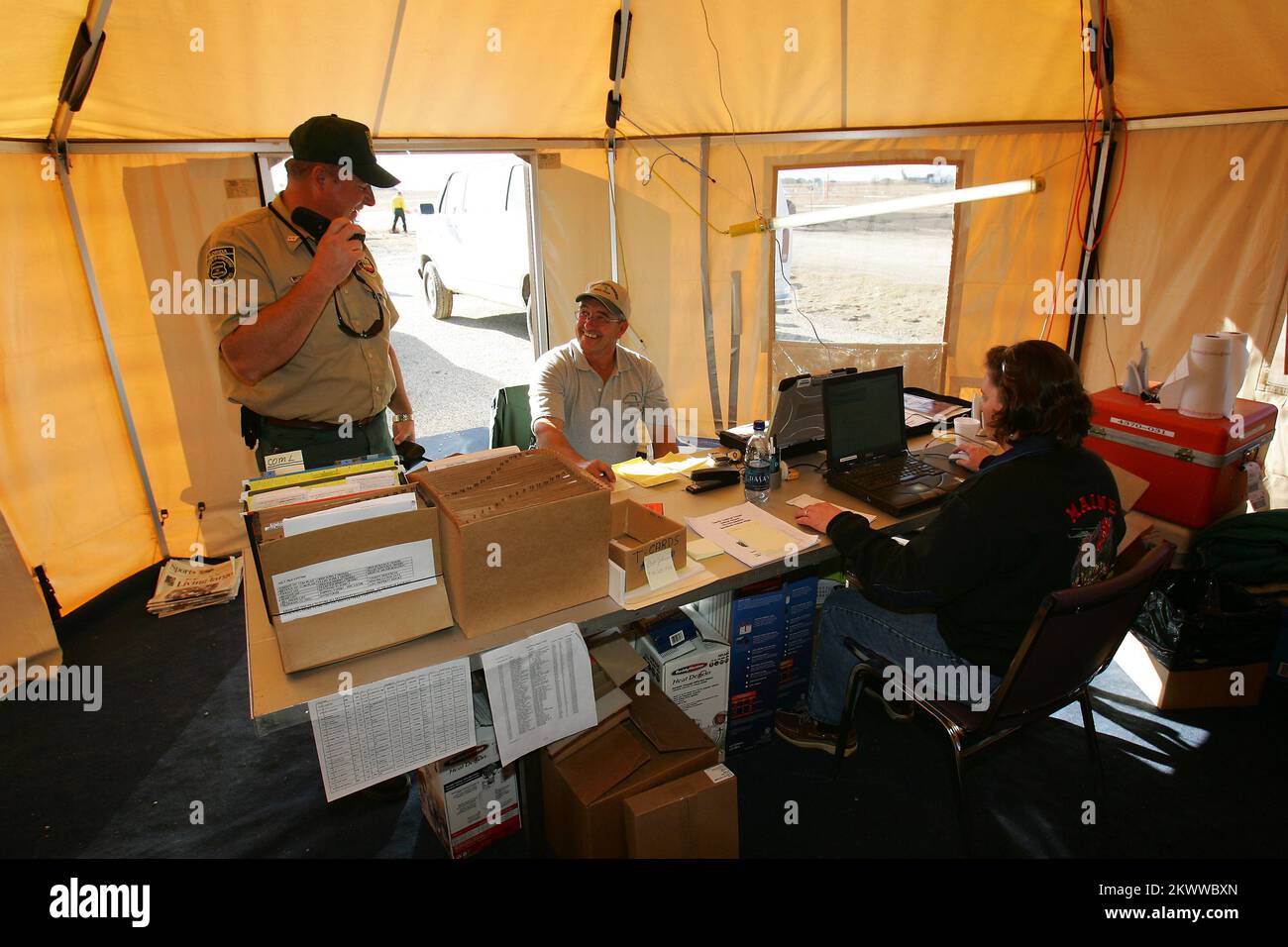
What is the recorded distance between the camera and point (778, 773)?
8.36ft

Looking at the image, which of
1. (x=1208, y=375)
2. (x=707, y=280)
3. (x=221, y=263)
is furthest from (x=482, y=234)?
(x=1208, y=375)

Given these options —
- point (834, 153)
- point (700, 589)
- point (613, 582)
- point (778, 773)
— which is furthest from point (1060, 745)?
point (834, 153)

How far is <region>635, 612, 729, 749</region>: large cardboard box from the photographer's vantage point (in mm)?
2311

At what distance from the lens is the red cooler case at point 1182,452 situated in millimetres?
2859

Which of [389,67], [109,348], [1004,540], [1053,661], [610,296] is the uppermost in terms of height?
[389,67]

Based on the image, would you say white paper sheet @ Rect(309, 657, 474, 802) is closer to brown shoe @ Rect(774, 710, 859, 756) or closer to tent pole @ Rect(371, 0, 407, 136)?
brown shoe @ Rect(774, 710, 859, 756)

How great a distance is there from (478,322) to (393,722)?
817cm

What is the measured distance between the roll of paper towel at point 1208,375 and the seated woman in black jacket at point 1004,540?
127cm

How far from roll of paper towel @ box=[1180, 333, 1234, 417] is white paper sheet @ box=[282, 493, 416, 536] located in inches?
116

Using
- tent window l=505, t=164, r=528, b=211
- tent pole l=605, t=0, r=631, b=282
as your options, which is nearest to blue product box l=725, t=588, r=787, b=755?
tent pole l=605, t=0, r=631, b=282

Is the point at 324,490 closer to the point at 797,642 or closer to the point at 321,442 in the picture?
the point at 321,442

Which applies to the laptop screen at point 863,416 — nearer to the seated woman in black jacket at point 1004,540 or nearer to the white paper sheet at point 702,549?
the seated woman in black jacket at point 1004,540

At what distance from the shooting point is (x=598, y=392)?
128 inches

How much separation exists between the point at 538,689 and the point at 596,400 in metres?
1.72
